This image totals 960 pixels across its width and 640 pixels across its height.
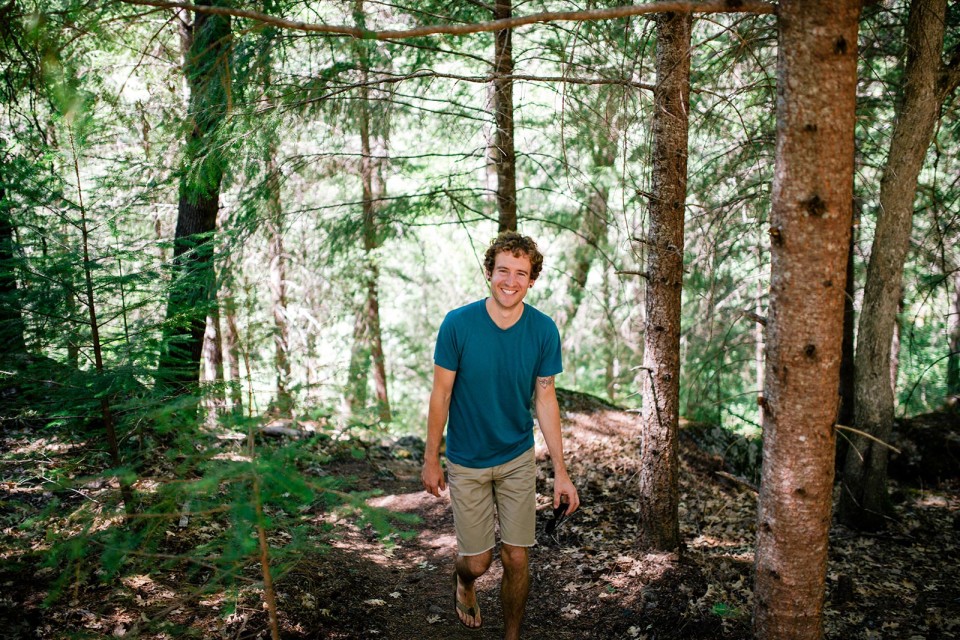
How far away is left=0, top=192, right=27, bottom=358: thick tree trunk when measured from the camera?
161 inches

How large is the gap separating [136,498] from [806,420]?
3.93 m

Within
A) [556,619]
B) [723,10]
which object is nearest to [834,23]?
[723,10]

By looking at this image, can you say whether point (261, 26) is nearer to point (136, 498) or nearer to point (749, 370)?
point (136, 498)

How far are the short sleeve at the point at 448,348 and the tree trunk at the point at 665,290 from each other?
1.67 meters

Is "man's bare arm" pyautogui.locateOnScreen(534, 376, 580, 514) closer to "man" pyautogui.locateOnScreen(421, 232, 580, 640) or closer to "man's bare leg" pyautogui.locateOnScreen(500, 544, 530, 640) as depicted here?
"man" pyautogui.locateOnScreen(421, 232, 580, 640)

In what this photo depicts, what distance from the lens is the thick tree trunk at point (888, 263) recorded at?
519cm

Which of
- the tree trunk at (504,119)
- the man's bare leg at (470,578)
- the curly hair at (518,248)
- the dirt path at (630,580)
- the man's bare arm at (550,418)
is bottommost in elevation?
the dirt path at (630,580)

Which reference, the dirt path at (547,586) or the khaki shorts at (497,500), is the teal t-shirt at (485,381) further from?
the dirt path at (547,586)

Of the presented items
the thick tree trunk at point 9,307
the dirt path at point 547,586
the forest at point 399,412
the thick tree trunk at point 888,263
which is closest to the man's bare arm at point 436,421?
the forest at point 399,412

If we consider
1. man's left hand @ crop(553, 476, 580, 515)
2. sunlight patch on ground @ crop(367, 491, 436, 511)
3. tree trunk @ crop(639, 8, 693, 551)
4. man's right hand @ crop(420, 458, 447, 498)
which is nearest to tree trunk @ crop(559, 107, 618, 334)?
sunlight patch on ground @ crop(367, 491, 436, 511)

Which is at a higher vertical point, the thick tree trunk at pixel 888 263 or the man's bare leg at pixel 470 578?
the thick tree trunk at pixel 888 263

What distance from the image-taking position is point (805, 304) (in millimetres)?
2717

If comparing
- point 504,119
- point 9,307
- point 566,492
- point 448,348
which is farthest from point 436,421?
point 504,119

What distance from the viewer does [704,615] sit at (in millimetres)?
4055
